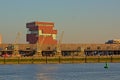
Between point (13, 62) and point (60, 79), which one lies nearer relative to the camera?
point (60, 79)

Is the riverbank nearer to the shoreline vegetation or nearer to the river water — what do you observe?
the shoreline vegetation

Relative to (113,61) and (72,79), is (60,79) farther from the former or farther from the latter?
(113,61)

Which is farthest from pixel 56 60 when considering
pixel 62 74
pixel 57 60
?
pixel 62 74

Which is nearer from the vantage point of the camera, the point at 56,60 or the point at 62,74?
the point at 62,74

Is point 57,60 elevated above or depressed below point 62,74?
above

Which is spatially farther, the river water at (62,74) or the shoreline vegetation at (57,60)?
the shoreline vegetation at (57,60)

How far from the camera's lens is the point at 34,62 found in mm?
181625

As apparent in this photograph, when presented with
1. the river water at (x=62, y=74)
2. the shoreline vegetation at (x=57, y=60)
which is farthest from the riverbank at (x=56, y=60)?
the river water at (x=62, y=74)

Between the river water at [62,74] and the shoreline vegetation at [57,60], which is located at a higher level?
the shoreline vegetation at [57,60]

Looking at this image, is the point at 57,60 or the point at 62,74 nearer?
the point at 62,74

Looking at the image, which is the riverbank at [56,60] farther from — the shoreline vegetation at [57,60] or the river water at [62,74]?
the river water at [62,74]

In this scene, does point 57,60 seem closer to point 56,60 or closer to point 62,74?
point 56,60

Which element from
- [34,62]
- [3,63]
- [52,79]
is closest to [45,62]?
[34,62]

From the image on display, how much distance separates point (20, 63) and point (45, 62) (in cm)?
910
